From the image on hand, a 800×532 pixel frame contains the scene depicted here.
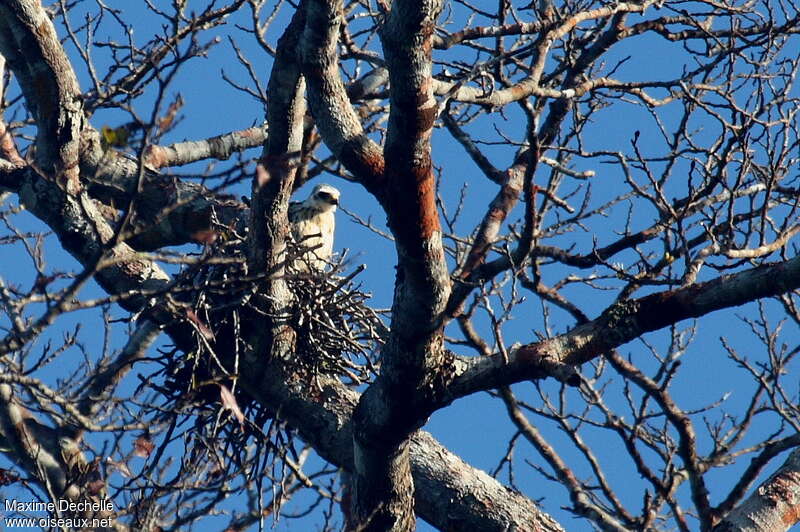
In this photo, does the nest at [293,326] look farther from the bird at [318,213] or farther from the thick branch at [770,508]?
the thick branch at [770,508]

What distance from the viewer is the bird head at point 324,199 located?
5891mm

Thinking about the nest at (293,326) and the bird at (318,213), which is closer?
the nest at (293,326)

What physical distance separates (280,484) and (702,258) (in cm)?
218

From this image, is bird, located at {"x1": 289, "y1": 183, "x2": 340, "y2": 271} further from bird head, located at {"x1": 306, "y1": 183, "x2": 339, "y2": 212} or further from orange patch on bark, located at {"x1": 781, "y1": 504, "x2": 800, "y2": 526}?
orange patch on bark, located at {"x1": 781, "y1": 504, "x2": 800, "y2": 526}

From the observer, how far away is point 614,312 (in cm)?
329

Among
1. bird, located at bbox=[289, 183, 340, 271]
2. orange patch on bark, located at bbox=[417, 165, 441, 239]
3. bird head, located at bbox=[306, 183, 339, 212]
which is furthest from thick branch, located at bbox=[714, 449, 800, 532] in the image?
bird head, located at bbox=[306, 183, 339, 212]

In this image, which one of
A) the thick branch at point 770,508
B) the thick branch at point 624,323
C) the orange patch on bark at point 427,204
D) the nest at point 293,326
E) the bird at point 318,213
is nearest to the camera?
the thick branch at point 624,323

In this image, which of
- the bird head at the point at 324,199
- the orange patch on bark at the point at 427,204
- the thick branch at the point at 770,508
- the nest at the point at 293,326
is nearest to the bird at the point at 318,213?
the bird head at the point at 324,199

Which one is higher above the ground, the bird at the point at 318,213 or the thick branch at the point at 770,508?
the bird at the point at 318,213

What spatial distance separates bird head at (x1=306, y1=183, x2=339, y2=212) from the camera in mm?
5891

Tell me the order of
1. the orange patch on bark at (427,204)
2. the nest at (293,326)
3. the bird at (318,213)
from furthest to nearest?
1. the bird at (318,213)
2. the nest at (293,326)
3. the orange patch on bark at (427,204)

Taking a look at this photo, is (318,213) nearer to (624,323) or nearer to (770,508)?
(624,323)

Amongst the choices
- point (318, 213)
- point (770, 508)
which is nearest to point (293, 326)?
point (318, 213)

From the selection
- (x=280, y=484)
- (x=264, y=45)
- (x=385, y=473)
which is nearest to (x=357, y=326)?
(x=280, y=484)
